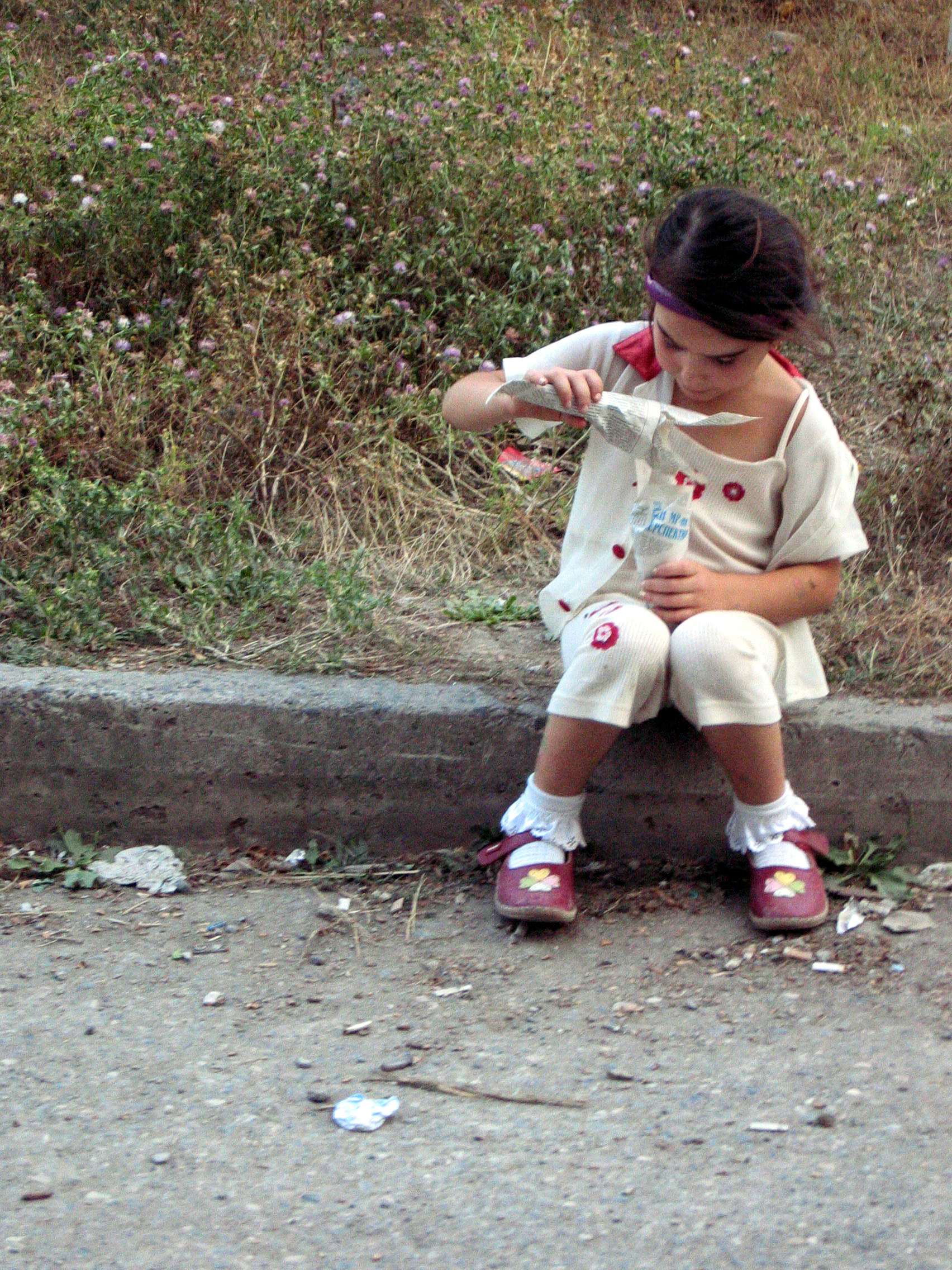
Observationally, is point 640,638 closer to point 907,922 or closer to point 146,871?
point 907,922

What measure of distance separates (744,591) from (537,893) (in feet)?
2.12

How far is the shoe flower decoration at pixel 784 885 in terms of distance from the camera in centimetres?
236

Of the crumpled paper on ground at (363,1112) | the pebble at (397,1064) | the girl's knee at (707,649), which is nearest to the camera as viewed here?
the crumpled paper on ground at (363,1112)

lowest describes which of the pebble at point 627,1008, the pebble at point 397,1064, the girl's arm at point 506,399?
the pebble at point 397,1064

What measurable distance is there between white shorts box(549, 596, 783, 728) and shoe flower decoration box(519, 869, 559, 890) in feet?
0.93

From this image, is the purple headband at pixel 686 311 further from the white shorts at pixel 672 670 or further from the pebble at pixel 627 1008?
the pebble at pixel 627 1008

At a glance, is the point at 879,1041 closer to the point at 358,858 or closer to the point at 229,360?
the point at 358,858

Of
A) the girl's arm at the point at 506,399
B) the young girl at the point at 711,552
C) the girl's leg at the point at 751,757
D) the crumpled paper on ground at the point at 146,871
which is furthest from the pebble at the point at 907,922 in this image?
the crumpled paper on ground at the point at 146,871

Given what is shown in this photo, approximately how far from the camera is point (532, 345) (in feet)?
13.0

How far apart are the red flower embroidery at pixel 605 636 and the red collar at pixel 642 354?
0.49 m

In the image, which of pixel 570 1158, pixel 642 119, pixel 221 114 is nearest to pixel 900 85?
pixel 642 119

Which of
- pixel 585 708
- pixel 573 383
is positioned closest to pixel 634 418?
pixel 573 383

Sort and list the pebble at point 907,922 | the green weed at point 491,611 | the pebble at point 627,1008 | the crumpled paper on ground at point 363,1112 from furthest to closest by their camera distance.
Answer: the green weed at point 491,611
the pebble at point 907,922
the pebble at point 627,1008
the crumpled paper on ground at point 363,1112

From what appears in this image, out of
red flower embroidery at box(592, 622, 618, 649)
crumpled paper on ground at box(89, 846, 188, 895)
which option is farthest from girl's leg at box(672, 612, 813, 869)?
crumpled paper on ground at box(89, 846, 188, 895)
